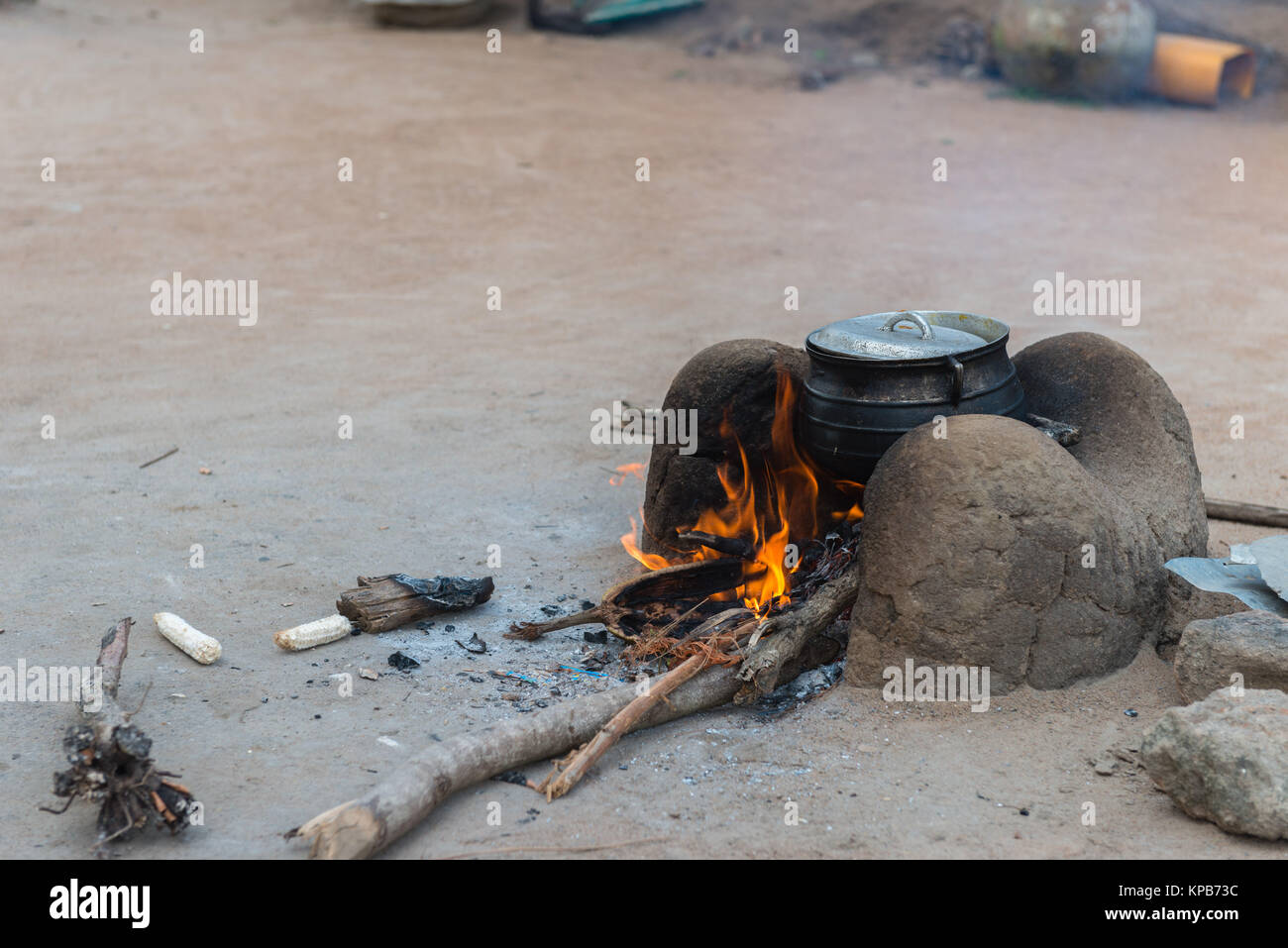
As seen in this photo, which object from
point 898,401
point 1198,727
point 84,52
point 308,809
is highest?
point 84,52

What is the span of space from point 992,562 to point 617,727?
1.38 meters

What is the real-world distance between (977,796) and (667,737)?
1.05 metres

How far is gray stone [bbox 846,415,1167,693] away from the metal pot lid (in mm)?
331

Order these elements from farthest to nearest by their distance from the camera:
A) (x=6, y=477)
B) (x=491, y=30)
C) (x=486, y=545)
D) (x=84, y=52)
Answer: (x=491, y=30)
(x=84, y=52)
(x=6, y=477)
(x=486, y=545)

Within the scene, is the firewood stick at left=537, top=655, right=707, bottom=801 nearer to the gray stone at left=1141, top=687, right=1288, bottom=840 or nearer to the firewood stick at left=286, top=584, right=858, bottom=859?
the firewood stick at left=286, top=584, right=858, bottom=859

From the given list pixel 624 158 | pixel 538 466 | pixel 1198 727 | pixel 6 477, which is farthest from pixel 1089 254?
pixel 6 477

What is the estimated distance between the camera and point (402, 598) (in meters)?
5.15

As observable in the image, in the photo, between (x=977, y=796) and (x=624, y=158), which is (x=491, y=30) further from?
(x=977, y=796)

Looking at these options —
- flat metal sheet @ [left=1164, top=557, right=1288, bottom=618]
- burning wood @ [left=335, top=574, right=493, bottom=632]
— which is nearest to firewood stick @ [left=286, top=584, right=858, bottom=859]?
burning wood @ [left=335, top=574, right=493, bottom=632]

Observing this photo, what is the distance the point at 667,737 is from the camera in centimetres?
436

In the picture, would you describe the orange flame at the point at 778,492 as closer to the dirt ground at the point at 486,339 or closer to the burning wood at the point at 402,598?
the dirt ground at the point at 486,339

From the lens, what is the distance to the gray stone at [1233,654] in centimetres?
405

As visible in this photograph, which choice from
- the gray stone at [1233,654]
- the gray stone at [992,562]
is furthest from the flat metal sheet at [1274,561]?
the gray stone at [992,562]

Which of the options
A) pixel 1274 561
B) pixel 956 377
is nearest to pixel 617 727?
pixel 956 377
